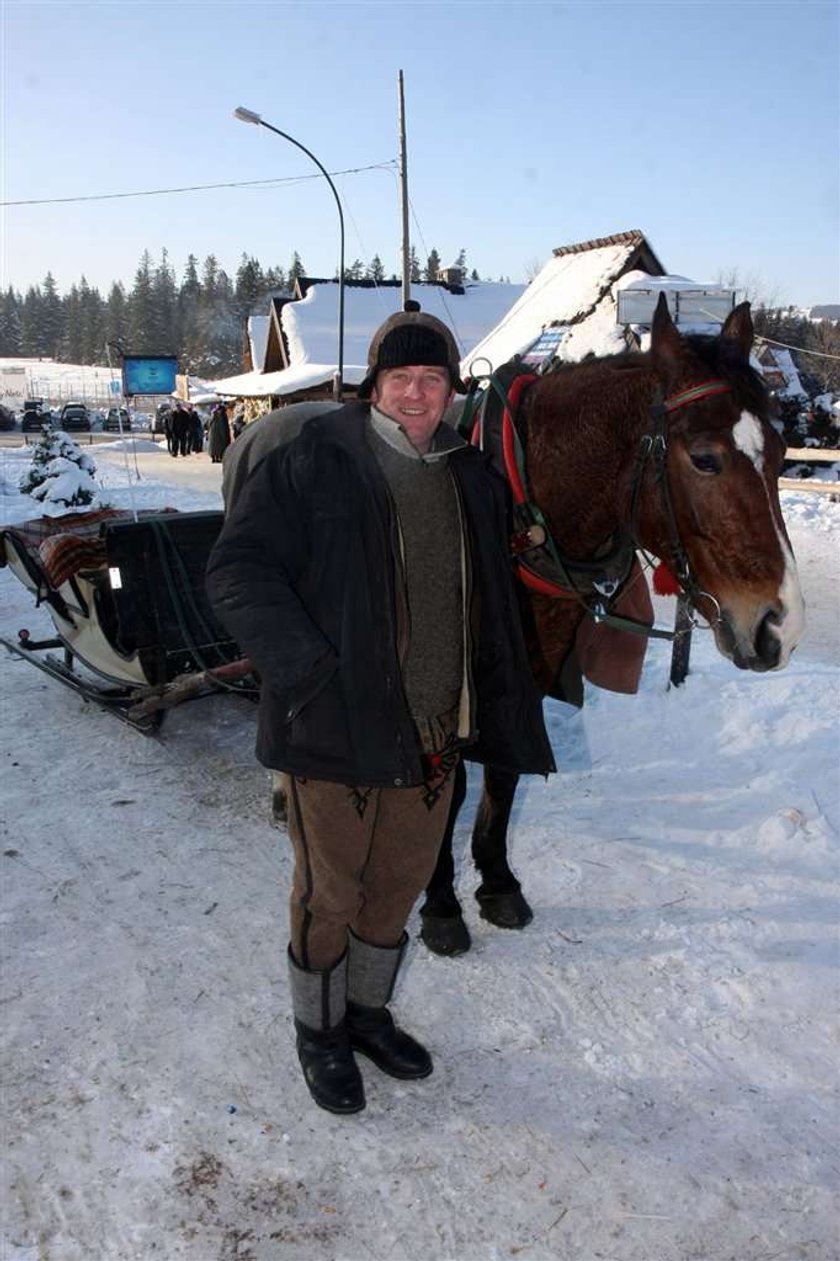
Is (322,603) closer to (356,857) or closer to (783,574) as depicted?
(356,857)

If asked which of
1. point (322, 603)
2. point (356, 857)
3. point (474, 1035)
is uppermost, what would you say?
point (322, 603)

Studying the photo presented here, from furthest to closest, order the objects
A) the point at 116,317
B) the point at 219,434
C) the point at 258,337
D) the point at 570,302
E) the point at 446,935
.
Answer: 1. the point at 116,317
2. the point at 258,337
3. the point at 219,434
4. the point at 570,302
5. the point at 446,935

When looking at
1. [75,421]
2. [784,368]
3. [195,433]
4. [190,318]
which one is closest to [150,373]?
[195,433]

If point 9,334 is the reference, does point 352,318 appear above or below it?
below

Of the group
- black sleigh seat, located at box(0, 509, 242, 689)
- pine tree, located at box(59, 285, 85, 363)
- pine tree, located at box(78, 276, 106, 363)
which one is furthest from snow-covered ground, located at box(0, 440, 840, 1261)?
pine tree, located at box(59, 285, 85, 363)

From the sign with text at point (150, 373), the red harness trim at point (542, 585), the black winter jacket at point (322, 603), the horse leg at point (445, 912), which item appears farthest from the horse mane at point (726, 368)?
the sign with text at point (150, 373)

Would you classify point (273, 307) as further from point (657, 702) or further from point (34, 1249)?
point (34, 1249)

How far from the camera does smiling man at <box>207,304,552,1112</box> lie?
7.35ft

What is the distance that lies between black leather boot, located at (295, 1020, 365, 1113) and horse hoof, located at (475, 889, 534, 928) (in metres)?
0.93

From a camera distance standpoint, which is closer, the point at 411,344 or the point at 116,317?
the point at 411,344

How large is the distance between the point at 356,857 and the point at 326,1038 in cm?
56

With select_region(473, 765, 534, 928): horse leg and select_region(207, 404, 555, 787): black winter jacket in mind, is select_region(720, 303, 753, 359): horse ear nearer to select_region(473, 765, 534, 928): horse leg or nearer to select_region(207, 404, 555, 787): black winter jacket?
select_region(207, 404, 555, 787): black winter jacket

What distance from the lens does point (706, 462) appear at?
257cm

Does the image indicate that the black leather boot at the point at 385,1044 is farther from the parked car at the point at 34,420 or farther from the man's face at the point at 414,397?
the parked car at the point at 34,420
